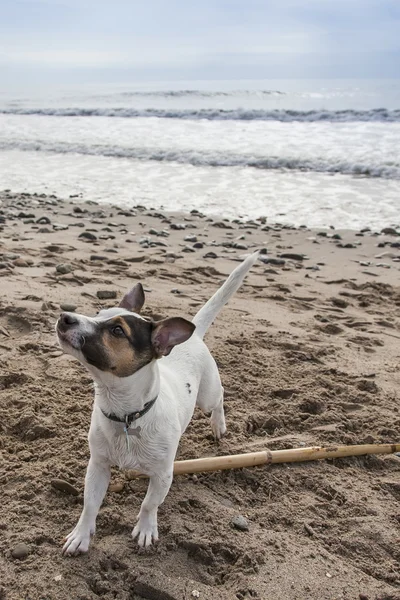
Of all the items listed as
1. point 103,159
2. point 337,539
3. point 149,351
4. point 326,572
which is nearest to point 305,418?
point 337,539

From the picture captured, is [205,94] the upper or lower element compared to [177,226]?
upper

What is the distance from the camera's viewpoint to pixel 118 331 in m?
2.97

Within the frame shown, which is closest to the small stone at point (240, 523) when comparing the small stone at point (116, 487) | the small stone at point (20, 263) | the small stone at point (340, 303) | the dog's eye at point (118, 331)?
the small stone at point (116, 487)

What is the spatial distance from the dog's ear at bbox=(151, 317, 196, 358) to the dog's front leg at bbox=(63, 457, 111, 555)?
675mm

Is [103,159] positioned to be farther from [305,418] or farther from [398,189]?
[305,418]

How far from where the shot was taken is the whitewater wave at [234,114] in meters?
25.2

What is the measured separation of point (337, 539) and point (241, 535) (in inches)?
20.9

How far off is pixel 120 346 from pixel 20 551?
1.13m

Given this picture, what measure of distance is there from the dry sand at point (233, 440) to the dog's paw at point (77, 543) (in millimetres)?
44

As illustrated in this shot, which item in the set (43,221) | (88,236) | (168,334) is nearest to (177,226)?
(88,236)

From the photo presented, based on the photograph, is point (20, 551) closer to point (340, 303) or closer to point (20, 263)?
point (20, 263)

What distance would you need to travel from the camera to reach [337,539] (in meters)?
3.31

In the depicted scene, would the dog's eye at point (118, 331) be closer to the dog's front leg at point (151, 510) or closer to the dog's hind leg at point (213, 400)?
the dog's front leg at point (151, 510)

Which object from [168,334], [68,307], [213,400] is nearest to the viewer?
[168,334]
